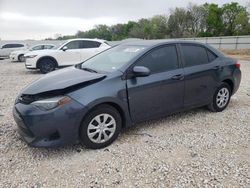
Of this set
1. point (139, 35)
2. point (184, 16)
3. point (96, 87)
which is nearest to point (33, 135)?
point (96, 87)

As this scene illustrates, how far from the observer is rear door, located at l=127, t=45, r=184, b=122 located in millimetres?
3597

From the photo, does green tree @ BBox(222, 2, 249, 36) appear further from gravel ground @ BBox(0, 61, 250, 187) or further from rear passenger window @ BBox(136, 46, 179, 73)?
gravel ground @ BBox(0, 61, 250, 187)

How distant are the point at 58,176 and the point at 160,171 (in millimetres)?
1200

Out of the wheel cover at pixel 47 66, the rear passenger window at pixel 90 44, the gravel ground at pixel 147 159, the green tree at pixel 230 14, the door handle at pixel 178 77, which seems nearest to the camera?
the gravel ground at pixel 147 159

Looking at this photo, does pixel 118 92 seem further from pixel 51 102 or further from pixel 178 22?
pixel 178 22

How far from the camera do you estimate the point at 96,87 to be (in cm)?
326

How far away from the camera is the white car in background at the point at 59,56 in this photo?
10.4 metres

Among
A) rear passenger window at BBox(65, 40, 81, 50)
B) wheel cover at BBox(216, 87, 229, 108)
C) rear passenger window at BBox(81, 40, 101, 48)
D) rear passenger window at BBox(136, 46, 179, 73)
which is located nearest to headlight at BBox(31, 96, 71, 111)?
rear passenger window at BBox(136, 46, 179, 73)

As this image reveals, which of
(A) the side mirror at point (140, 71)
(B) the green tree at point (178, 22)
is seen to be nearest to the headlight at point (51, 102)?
(A) the side mirror at point (140, 71)

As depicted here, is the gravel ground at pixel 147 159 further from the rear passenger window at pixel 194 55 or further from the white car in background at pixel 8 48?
the white car in background at pixel 8 48

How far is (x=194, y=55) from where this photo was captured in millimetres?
4387

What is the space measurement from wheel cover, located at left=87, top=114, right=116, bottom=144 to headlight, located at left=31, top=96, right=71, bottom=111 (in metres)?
0.48

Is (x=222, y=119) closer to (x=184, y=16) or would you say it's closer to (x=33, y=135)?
(x=33, y=135)

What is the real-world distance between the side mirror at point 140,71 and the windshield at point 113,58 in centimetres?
24
